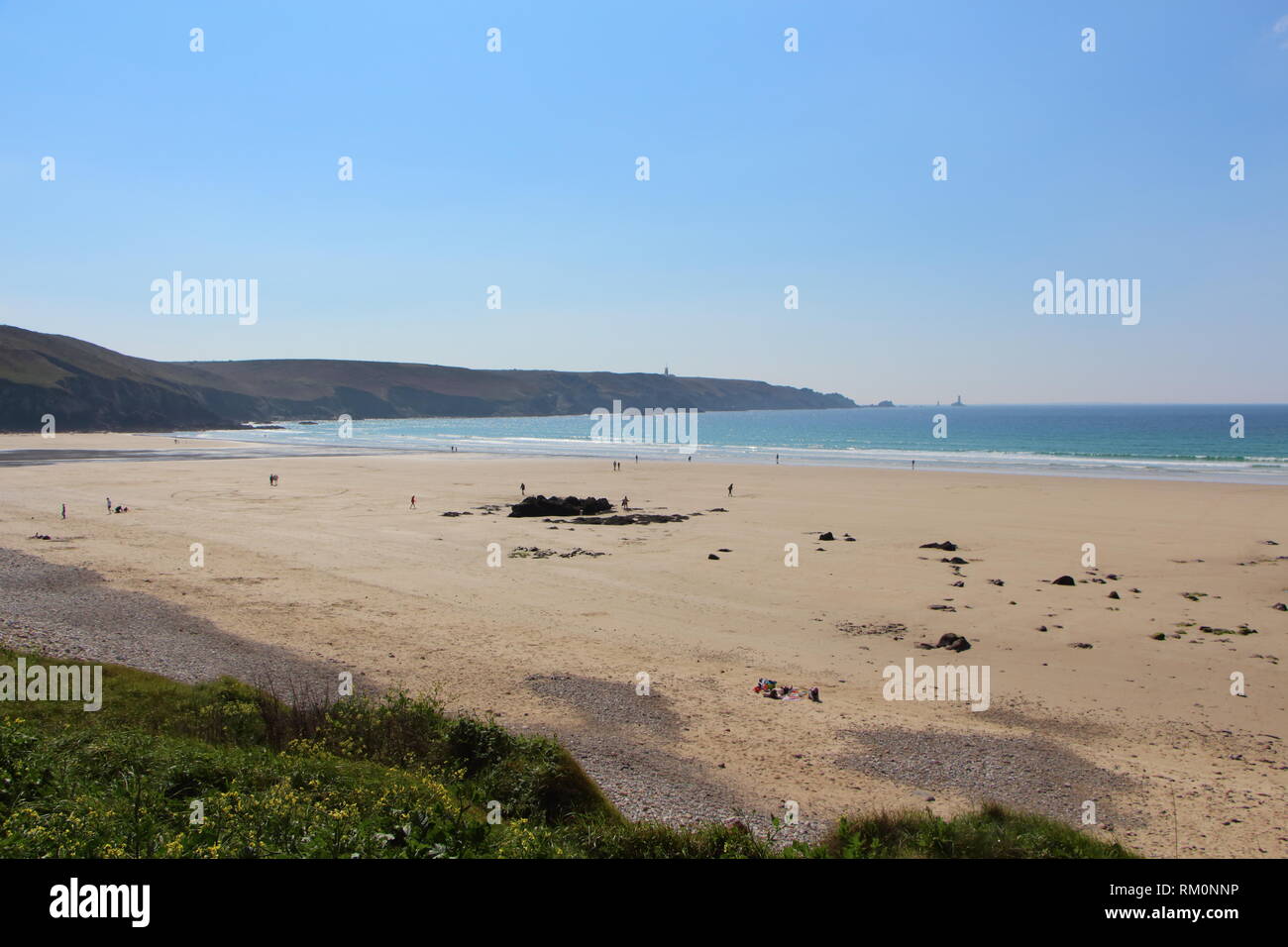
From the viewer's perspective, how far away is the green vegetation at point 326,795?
5273mm

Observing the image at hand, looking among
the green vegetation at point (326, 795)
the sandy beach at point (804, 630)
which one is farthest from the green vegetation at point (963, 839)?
the sandy beach at point (804, 630)

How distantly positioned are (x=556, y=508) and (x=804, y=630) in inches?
761

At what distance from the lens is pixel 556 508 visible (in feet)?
114

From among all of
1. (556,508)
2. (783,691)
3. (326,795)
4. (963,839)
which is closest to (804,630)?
(783,691)

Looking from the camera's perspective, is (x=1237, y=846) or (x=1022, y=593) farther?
(x=1022, y=593)

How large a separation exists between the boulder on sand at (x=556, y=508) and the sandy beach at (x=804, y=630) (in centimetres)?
208

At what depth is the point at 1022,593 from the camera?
67.1 ft

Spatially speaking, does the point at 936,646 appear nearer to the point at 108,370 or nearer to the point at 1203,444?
the point at 1203,444

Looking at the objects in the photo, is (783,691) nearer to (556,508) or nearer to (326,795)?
(326,795)
